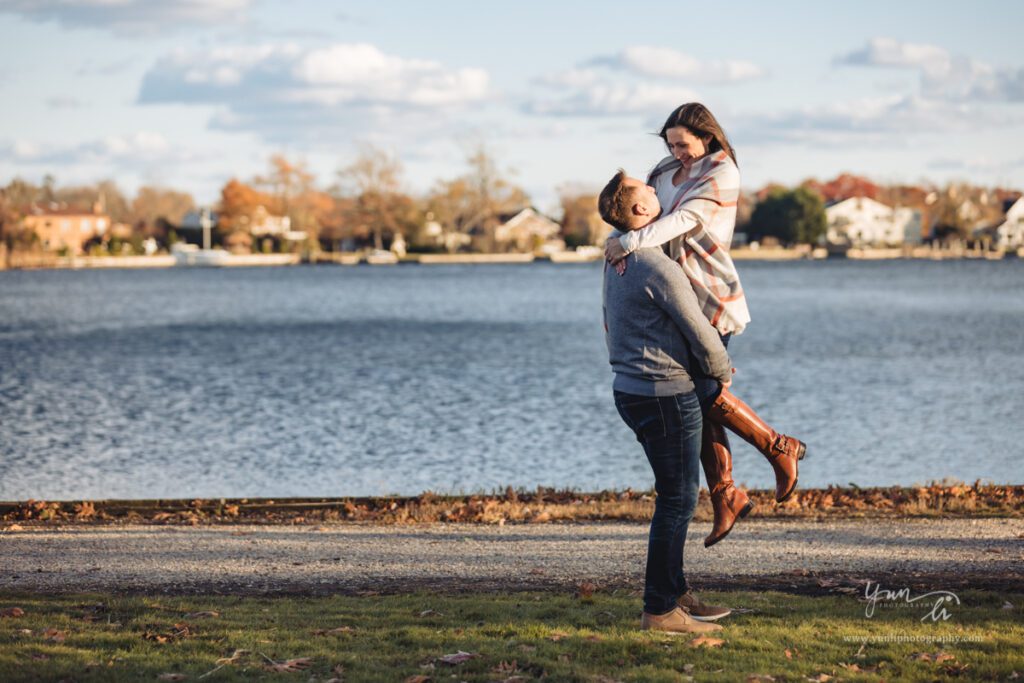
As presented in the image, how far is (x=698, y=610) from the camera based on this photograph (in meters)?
6.92

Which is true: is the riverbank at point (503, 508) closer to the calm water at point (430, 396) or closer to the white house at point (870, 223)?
the calm water at point (430, 396)

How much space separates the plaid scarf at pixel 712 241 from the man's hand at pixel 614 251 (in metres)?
0.41

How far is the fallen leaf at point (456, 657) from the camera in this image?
626 cm

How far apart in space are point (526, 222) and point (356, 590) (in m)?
159

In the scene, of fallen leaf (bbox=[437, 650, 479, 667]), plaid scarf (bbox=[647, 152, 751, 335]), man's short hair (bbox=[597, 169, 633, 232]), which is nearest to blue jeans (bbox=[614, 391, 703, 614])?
plaid scarf (bbox=[647, 152, 751, 335])

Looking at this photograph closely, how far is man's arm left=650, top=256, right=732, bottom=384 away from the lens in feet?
20.3

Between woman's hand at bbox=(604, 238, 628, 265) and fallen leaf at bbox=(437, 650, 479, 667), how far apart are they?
83.8 inches

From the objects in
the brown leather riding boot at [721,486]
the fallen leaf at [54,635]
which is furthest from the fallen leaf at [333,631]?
the brown leather riding boot at [721,486]

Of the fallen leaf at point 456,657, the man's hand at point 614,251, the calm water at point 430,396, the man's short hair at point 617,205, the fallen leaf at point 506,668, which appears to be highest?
the man's short hair at point 617,205

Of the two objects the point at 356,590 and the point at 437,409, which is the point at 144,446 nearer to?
the point at 437,409

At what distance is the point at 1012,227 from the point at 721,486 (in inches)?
7315

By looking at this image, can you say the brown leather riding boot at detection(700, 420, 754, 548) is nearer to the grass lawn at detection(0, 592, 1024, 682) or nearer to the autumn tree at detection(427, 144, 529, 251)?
the grass lawn at detection(0, 592, 1024, 682)

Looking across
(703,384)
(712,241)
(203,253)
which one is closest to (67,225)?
(203,253)

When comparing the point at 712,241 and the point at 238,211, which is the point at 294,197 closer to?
the point at 238,211
